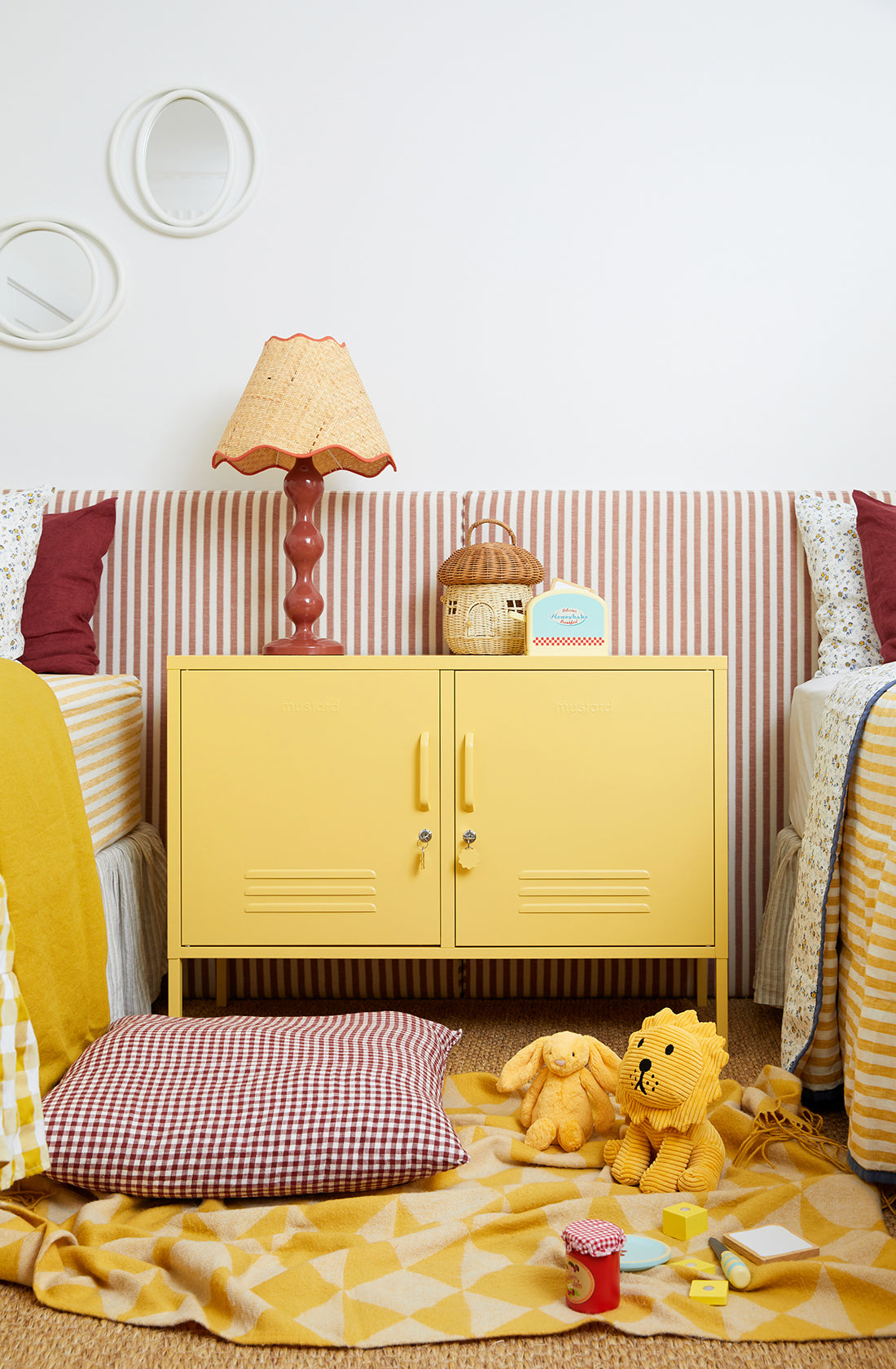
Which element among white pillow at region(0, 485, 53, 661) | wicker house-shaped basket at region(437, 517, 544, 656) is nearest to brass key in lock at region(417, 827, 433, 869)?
wicker house-shaped basket at region(437, 517, 544, 656)

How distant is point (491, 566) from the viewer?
175cm

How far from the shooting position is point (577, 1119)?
4.16 feet

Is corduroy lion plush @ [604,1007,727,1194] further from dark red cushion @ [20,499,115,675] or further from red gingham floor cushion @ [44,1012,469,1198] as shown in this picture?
dark red cushion @ [20,499,115,675]

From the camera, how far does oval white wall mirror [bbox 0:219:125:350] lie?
208 cm

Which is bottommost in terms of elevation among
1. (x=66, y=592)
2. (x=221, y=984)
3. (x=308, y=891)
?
(x=221, y=984)

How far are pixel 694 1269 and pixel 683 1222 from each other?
0.06 meters

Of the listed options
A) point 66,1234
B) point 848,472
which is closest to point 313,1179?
point 66,1234

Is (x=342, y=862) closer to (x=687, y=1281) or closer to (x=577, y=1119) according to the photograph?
(x=577, y=1119)

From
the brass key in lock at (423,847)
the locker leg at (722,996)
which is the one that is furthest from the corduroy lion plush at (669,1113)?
the brass key in lock at (423,847)

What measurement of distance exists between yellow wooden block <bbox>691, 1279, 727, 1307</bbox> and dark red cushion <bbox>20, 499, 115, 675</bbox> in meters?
1.51

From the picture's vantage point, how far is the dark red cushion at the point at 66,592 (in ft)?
6.09

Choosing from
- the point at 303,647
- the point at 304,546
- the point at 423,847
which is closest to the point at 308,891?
the point at 423,847

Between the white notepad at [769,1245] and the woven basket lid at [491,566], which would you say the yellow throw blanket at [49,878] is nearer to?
the woven basket lid at [491,566]

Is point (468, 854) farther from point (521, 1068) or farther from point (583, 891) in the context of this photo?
point (521, 1068)
